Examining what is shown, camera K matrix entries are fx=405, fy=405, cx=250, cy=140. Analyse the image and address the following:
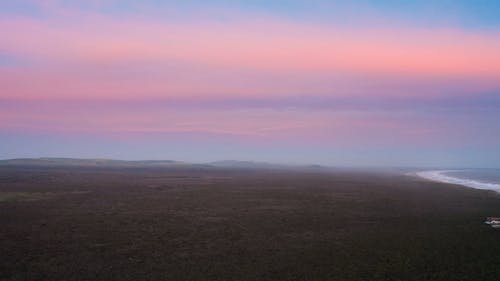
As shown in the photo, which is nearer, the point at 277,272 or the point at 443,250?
the point at 277,272

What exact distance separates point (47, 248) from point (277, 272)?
32.4ft

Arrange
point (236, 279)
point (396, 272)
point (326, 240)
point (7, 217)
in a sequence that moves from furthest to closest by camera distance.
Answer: point (7, 217)
point (326, 240)
point (396, 272)
point (236, 279)

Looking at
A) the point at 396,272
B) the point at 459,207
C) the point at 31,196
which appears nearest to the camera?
the point at 396,272

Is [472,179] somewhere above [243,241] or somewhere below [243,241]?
Result: above

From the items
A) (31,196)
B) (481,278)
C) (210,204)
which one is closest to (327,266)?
(481,278)

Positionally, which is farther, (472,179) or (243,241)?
(472,179)

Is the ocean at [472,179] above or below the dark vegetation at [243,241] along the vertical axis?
above

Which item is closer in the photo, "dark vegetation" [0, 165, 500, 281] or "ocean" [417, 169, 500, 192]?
"dark vegetation" [0, 165, 500, 281]

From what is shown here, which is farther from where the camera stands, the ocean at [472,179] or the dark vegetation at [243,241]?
the ocean at [472,179]

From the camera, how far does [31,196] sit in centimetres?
3534

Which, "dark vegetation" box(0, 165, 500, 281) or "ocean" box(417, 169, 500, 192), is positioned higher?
"ocean" box(417, 169, 500, 192)

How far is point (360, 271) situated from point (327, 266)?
1224 millimetres

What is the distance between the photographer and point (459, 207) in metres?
31.7

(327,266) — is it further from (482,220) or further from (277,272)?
(482,220)
